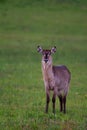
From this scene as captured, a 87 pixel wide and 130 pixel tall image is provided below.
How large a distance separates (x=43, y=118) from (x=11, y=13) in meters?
36.3

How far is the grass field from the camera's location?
41.0ft

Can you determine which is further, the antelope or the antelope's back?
the antelope's back

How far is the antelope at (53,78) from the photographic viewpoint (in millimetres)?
13434

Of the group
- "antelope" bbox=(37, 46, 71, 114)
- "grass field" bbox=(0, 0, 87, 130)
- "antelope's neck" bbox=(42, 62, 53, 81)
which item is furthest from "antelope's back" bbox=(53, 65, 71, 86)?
"grass field" bbox=(0, 0, 87, 130)

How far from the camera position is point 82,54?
3294cm

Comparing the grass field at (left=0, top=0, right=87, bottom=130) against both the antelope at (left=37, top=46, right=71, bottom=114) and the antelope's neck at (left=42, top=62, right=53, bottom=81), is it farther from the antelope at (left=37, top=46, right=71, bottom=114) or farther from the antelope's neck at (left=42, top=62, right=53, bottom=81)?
the antelope's neck at (left=42, top=62, right=53, bottom=81)

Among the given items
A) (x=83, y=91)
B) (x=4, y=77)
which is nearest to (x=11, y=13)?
(x=4, y=77)

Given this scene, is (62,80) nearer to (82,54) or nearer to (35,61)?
(35,61)

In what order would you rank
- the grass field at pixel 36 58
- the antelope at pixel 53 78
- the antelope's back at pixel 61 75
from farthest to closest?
the antelope's back at pixel 61 75
the antelope at pixel 53 78
the grass field at pixel 36 58

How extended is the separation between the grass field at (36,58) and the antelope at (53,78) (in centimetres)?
46

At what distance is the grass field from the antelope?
46 centimetres

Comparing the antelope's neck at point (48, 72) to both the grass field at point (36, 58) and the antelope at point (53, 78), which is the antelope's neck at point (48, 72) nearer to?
the antelope at point (53, 78)

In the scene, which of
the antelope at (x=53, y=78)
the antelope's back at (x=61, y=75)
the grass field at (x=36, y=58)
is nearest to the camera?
the grass field at (x=36, y=58)

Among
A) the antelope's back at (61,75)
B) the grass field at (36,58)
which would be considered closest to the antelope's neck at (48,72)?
the antelope's back at (61,75)
